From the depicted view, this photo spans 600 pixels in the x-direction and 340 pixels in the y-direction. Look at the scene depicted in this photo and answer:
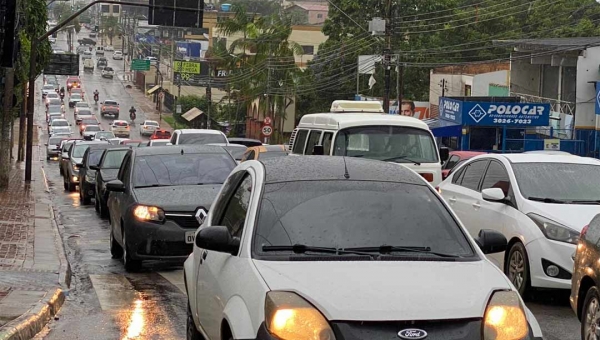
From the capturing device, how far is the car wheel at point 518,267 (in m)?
10.9

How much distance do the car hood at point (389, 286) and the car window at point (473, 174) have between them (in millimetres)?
6895

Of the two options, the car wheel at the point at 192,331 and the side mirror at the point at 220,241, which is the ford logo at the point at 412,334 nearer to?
the side mirror at the point at 220,241

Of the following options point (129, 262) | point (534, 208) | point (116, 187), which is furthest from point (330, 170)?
point (116, 187)

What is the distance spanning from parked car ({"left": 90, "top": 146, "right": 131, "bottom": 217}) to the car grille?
839cm

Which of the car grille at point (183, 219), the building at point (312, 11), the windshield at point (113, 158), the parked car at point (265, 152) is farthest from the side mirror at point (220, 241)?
the building at point (312, 11)

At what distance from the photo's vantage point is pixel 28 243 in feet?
51.3

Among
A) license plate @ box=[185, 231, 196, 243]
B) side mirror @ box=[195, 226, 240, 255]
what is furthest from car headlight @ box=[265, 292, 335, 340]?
license plate @ box=[185, 231, 196, 243]

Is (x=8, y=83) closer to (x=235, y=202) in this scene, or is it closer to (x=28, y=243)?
(x=28, y=243)

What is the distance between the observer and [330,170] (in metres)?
6.84

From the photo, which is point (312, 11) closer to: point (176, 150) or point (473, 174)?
point (176, 150)

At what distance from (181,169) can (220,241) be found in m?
8.29

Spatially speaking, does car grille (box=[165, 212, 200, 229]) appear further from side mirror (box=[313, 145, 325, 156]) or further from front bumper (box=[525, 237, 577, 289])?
front bumper (box=[525, 237, 577, 289])

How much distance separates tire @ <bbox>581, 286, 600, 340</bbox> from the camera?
798 cm

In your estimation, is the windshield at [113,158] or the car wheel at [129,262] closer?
the car wheel at [129,262]
